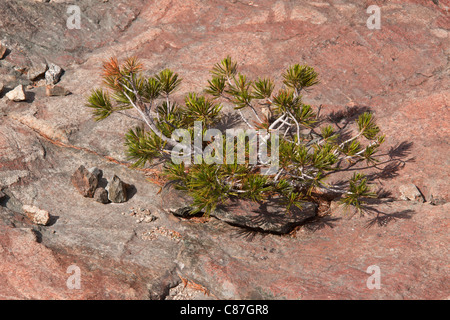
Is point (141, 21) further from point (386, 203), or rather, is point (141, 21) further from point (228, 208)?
point (386, 203)

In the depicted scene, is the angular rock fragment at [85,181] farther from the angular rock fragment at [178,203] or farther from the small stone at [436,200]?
the small stone at [436,200]

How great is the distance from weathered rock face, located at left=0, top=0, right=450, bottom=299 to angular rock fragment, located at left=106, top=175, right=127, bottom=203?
0.32 feet

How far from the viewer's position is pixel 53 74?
8539 mm

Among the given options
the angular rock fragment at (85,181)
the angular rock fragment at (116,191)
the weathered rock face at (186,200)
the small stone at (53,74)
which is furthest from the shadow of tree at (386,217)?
the small stone at (53,74)

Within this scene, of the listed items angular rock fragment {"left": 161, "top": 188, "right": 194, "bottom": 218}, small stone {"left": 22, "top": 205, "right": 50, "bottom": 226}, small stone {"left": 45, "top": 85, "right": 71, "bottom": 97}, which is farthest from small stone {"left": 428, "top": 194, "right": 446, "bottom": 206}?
small stone {"left": 45, "top": 85, "right": 71, "bottom": 97}

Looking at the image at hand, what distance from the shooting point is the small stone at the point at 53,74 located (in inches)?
335

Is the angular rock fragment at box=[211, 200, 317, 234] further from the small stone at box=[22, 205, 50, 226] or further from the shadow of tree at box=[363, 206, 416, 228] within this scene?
the small stone at box=[22, 205, 50, 226]

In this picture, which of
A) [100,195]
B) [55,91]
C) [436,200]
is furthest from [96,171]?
[436,200]

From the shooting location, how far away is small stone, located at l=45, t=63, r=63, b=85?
27.9ft

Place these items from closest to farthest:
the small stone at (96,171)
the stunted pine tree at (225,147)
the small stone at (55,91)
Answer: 1. the stunted pine tree at (225,147)
2. the small stone at (96,171)
3. the small stone at (55,91)

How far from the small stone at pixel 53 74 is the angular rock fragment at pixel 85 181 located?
9.01 feet

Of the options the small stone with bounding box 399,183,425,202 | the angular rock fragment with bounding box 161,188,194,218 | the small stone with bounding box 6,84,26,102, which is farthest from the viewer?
the small stone with bounding box 6,84,26,102

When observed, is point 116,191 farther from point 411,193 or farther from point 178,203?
point 411,193

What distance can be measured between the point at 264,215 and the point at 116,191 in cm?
220
